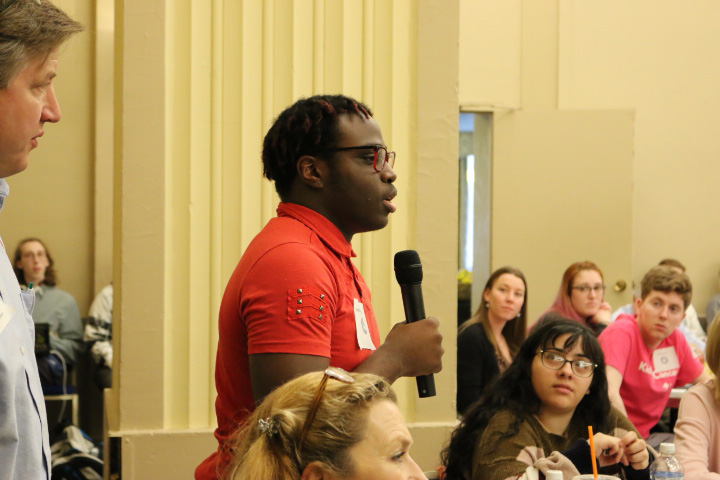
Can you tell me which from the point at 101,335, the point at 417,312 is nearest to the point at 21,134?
the point at 417,312

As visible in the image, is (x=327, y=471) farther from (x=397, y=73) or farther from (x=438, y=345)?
(x=397, y=73)

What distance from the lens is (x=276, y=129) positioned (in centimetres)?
150

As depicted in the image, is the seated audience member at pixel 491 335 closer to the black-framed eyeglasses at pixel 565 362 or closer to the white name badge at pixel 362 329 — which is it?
the black-framed eyeglasses at pixel 565 362

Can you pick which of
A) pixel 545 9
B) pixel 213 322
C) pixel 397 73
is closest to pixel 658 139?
pixel 545 9

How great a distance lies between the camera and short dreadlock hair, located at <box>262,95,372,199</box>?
1.42 meters

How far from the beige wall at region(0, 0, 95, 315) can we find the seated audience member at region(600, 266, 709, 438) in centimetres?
366

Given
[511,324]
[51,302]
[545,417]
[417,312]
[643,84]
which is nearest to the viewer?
[417,312]

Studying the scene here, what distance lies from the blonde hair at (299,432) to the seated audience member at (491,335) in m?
2.70

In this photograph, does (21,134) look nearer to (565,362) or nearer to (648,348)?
(565,362)

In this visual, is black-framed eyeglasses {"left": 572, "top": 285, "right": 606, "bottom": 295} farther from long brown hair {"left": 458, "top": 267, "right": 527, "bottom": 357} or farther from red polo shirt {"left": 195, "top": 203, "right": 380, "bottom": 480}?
red polo shirt {"left": 195, "top": 203, "right": 380, "bottom": 480}

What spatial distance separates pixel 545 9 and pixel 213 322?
4.56 meters

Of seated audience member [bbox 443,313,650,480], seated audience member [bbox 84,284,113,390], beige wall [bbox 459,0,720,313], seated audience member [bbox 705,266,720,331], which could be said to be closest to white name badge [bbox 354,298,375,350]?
seated audience member [bbox 443,313,650,480]

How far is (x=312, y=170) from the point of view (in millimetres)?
1423

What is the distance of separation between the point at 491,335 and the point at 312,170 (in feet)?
9.07
